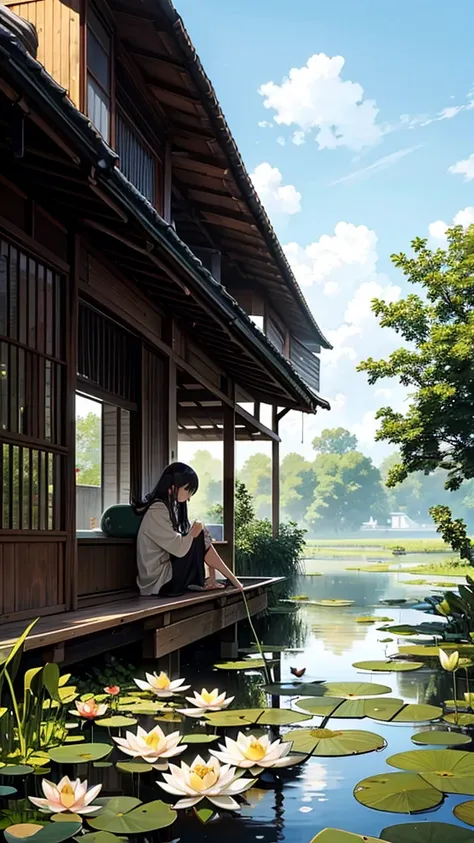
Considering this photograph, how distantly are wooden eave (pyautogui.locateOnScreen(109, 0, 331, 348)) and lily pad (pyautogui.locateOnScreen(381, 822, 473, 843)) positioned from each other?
490cm

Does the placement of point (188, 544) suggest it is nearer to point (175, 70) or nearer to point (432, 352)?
point (175, 70)

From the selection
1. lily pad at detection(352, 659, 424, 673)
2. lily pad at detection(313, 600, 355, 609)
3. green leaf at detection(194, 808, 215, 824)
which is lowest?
lily pad at detection(313, 600, 355, 609)

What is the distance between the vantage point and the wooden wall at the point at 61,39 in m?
5.62

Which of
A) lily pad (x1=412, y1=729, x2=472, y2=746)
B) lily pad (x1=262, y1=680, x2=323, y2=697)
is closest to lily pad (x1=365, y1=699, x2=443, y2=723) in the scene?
lily pad (x1=412, y1=729, x2=472, y2=746)

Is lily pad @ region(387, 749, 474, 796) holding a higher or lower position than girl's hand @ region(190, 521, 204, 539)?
lower

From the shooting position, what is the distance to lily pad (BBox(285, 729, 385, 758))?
375cm

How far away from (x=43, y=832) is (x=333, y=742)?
5.35 ft

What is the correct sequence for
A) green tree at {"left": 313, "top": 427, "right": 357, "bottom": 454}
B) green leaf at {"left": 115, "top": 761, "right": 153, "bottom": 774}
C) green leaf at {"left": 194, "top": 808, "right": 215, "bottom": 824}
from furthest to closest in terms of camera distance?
green tree at {"left": 313, "top": 427, "right": 357, "bottom": 454} → green leaf at {"left": 115, "top": 761, "right": 153, "bottom": 774} → green leaf at {"left": 194, "top": 808, "right": 215, "bottom": 824}

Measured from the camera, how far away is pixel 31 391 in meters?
4.53

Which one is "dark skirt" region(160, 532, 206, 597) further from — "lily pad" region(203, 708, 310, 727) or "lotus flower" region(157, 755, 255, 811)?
"lotus flower" region(157, 755, 255, 811)

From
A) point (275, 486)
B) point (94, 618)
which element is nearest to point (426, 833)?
point (94, 618)

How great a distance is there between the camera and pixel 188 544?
6.45m

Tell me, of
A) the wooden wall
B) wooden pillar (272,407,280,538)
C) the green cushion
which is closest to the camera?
the wooden wall

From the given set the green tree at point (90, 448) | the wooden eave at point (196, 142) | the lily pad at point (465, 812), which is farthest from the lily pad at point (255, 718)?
the wooden eave at point (196, 142)
